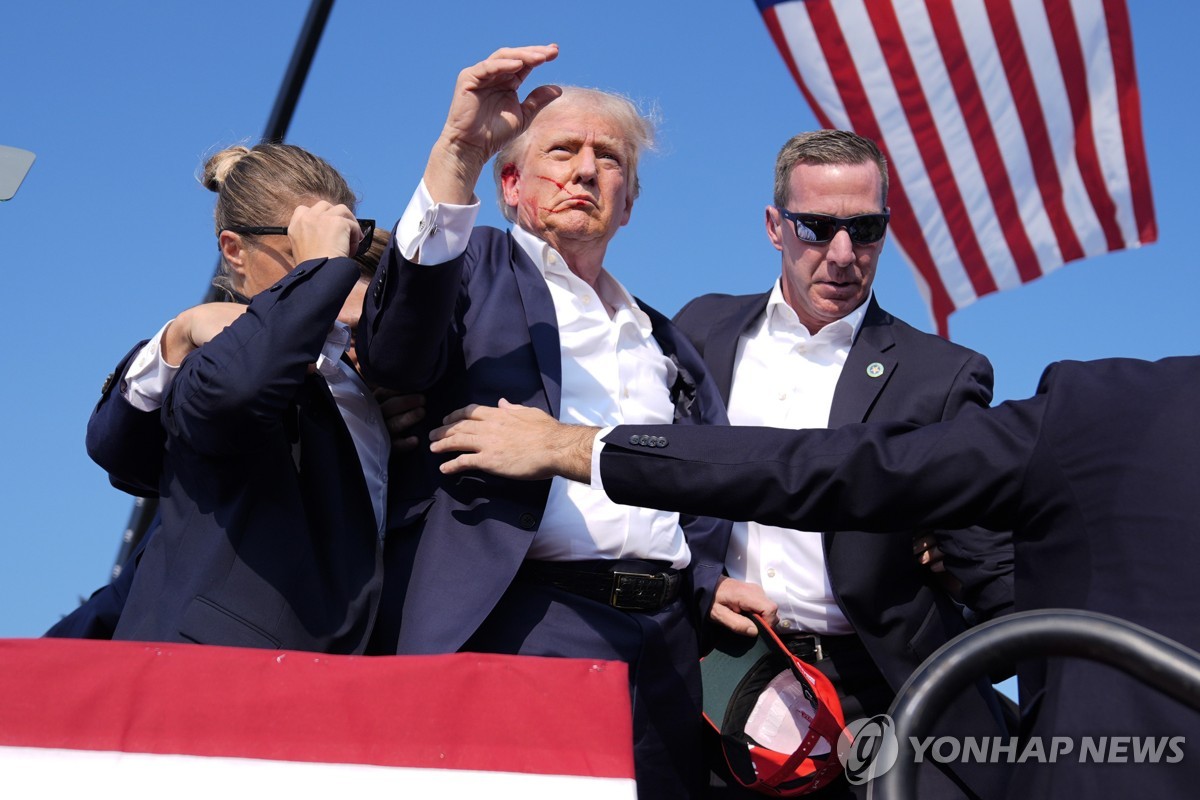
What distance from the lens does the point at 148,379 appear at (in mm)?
3072

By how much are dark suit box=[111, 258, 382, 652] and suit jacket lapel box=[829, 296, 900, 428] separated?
1576mm

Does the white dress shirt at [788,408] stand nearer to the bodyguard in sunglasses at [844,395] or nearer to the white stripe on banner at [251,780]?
the bodyguard in sunglasses at [844,395]

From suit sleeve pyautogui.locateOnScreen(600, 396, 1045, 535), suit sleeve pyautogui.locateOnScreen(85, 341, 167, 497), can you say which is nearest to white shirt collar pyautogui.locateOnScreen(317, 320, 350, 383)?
suit sleeve pyautogui.locateOnScreen(85, 341, 167, 497)

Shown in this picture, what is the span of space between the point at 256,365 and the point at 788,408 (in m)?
1.97

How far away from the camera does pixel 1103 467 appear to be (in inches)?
96.0

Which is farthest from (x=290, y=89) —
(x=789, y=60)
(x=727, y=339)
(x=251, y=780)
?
(x=251, y=780)

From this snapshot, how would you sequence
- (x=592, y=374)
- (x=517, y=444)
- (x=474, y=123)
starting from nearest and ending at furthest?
(x=517, y=444) → (x=474, y=123) → (x=592, y=374)

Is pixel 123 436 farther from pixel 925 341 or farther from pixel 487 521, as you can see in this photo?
pixel 925 341

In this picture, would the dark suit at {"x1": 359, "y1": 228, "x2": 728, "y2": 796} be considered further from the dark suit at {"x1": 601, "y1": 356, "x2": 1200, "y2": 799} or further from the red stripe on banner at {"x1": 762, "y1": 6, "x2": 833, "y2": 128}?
the red stripe on banner at {"x1": 762, "y1": 6, "x2": 833, "y2": 128}

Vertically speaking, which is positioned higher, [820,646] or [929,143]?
[929,143]

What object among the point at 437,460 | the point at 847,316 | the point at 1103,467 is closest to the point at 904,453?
the point at 1103,467

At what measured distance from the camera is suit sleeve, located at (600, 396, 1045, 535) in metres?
2.59

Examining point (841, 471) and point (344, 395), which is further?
point (344, 395)

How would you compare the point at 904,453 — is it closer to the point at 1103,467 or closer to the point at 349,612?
the point at 1103,467
